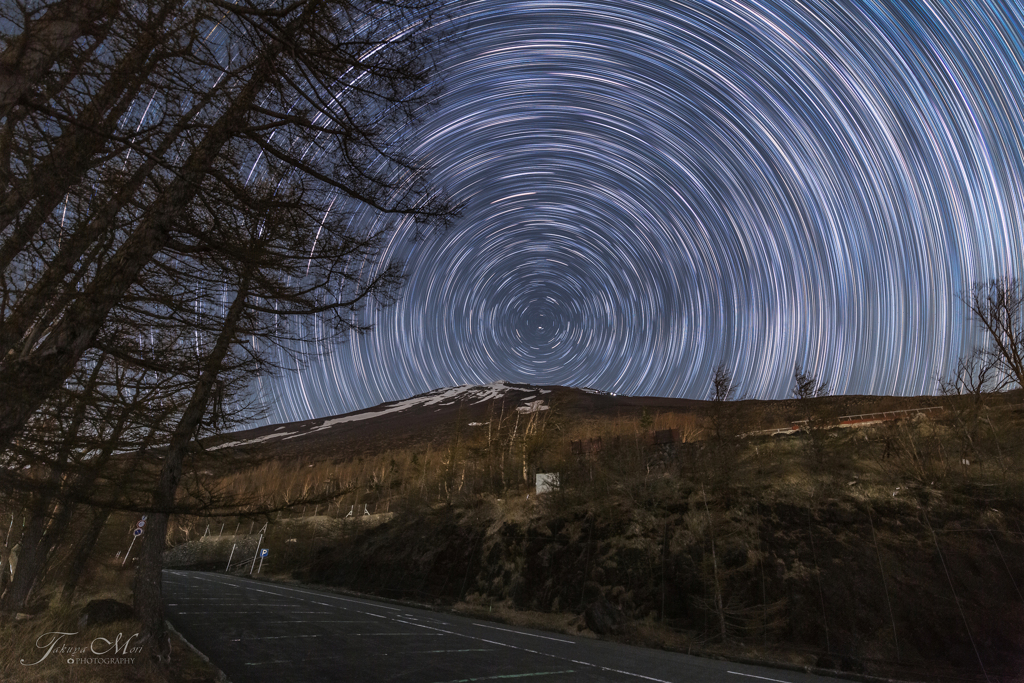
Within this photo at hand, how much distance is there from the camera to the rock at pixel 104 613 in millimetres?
10094

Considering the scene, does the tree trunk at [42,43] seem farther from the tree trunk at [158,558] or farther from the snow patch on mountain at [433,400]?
the snow patch on mountain at [433,400]

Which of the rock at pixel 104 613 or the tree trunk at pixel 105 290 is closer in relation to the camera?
the tree trunk at pixel 105 290

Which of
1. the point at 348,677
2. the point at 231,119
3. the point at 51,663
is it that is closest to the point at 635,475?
the point at 348,677

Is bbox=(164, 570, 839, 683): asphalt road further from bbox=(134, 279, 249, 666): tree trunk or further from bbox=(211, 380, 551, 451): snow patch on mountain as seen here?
bbox=(211, 380, 551, 451): snow patch on mountain

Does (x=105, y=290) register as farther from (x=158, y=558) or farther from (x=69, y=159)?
(x=158, y=558)

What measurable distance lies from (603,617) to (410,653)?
8.37 meters

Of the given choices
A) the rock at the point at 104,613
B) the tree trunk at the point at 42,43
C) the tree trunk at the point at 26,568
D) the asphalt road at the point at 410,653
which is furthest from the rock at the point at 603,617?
the tree trunk at the point at 42,43

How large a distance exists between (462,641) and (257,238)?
1212cm

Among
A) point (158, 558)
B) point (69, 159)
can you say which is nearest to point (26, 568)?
point (158, 558)

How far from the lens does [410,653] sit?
11.5 metres

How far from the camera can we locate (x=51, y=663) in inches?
283

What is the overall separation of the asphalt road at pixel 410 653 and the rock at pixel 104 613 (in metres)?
1.79

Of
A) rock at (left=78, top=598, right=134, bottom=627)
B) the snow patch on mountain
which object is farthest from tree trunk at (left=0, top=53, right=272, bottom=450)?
the snow patch on mountain

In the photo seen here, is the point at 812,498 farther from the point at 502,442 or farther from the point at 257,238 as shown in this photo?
the point at 502,442
